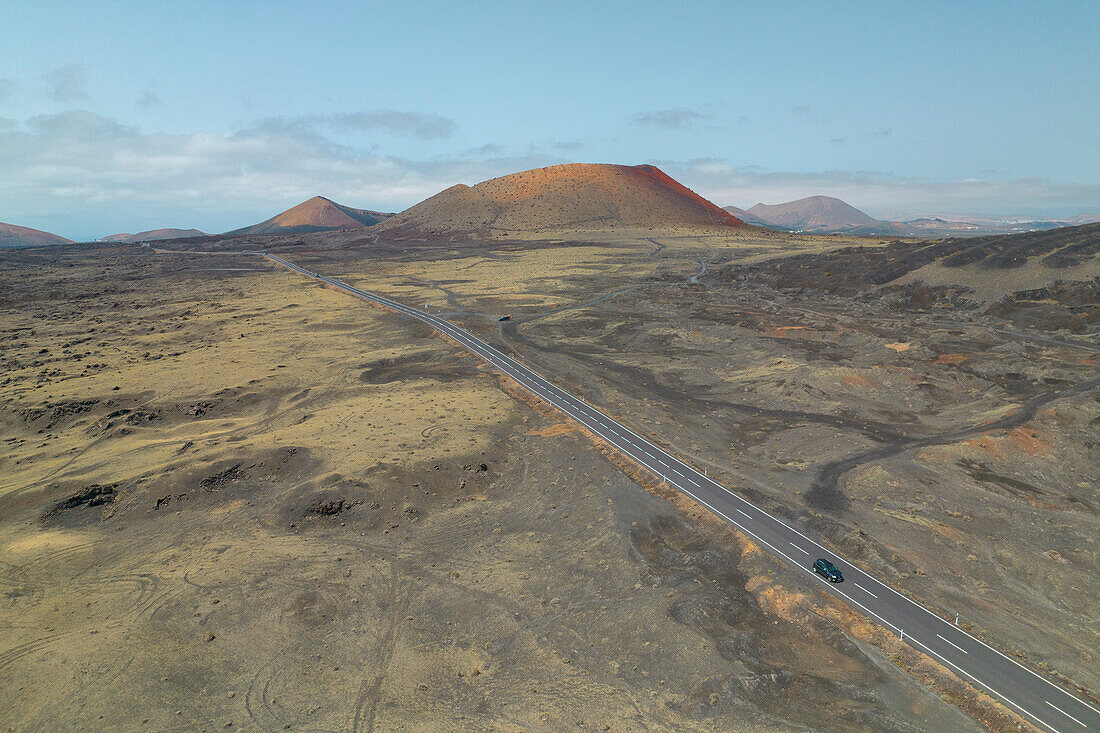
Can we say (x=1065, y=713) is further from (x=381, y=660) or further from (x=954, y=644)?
(x=381, y=660)

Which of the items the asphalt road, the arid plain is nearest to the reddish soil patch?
the arid plain

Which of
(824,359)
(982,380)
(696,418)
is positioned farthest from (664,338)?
(982,380)

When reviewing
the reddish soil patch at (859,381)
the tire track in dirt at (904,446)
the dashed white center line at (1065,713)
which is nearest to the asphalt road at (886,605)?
the dashed white center line at (1065,713)

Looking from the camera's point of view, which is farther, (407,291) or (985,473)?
(407,291)

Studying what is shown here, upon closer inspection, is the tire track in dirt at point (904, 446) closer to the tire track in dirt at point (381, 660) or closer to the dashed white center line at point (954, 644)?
the dashed white center line at point (954, 644)

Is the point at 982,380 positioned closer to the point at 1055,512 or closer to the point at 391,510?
the point at 1055,512

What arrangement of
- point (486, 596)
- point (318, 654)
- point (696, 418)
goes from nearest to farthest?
Result: 1. point (318, 654)
2. point (486, 596)
3. point (696, 418)

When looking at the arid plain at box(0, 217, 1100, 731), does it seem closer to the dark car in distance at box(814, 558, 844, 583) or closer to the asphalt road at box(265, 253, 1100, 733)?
the asphalt road at box(265, 253, 1100, 733)
